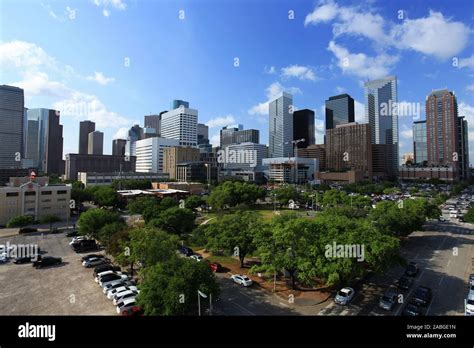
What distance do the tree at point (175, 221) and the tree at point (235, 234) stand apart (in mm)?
5556

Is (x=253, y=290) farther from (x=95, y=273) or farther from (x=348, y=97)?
(x=348, y=97)

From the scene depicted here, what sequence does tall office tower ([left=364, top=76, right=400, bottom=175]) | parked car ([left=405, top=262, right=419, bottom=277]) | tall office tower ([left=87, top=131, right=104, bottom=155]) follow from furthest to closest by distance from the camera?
1. tall office tower ([left=364, top=76, right=400, bottom=175])
2. tall office tower ([left=87, top=131, right=104, bottom=155])
3. parked car ([left=405, top=262, right=419, bottom=277])

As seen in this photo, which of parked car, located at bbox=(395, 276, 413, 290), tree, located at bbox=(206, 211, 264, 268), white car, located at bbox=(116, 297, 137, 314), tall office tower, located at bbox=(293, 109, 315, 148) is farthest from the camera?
tall office tower, located at bbox=(293, 109, 315, 148)

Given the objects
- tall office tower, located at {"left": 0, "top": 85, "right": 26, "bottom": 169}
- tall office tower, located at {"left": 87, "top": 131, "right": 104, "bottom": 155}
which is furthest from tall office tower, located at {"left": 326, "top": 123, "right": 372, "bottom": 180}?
tall office tower, located at {"left": 87, "top": 131, "right": 104, "bottom": 155}

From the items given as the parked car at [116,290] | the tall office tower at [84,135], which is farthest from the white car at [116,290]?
the tall office tower at [84,135]

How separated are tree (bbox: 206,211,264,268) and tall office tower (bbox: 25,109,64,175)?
124312 mm

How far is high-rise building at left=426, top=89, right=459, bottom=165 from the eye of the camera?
93.9 metres

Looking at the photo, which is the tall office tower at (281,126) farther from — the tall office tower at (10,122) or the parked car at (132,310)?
the parked car at (132,310)

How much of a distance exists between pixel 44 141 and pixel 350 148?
13190 centimetres

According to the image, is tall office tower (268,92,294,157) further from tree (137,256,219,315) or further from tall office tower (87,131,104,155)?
tree (137,256,219,315)

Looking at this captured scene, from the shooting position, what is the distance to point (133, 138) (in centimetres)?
16450

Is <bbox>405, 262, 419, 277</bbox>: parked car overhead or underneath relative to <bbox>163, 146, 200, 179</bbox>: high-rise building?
underneath

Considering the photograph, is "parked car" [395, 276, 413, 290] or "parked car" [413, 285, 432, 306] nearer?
"parked car" [413, 285, 432, 306]
